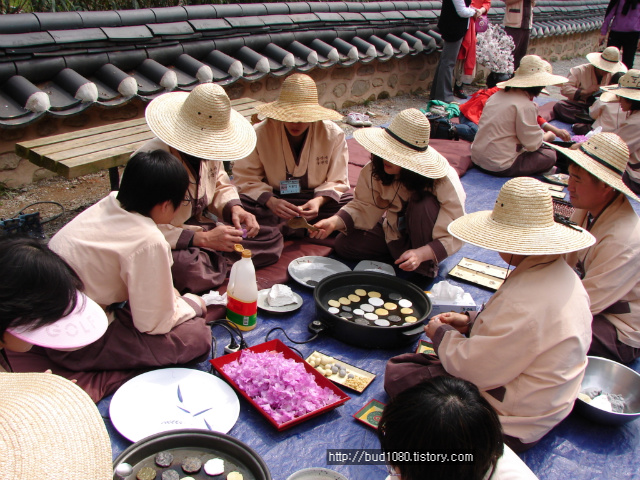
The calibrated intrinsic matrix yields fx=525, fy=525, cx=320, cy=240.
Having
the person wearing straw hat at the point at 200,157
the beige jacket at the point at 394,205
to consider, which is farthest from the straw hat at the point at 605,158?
the person wearing straw hat at the point at 200,157

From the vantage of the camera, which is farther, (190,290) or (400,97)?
(400,97)

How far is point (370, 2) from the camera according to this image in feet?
26.3

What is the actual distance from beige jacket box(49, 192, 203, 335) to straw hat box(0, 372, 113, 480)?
1130mm

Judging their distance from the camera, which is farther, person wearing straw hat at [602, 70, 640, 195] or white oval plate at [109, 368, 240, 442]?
person wearing straw hat at [602, 70, 640, 195]

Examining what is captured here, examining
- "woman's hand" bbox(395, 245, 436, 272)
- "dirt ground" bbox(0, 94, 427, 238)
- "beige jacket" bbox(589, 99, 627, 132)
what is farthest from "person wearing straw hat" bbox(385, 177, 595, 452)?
"beige jacket" bbox(589, 99, 627, 132)

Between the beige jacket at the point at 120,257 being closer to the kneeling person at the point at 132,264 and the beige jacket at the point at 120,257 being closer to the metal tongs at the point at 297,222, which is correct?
the kneeling person at the point at 132,264

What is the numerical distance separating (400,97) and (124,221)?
23.8 feet

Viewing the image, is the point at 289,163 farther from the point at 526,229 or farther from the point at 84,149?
the point at 526,229

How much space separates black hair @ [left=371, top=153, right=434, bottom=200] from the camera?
3.21 m

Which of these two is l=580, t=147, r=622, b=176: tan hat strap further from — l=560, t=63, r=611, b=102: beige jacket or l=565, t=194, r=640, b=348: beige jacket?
l=560, t=63, r=611, b=102: beige jacket

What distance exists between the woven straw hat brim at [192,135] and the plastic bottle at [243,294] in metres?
0.59

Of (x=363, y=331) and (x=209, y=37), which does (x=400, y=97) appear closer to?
(x=209, y=37)

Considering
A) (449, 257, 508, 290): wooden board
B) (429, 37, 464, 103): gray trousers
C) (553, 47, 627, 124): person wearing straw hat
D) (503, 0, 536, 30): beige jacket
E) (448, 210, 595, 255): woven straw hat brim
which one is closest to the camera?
(448, 210, 595, 255): woven straw hat brim

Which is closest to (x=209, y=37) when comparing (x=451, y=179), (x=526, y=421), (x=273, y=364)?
(x=451, y=179)
